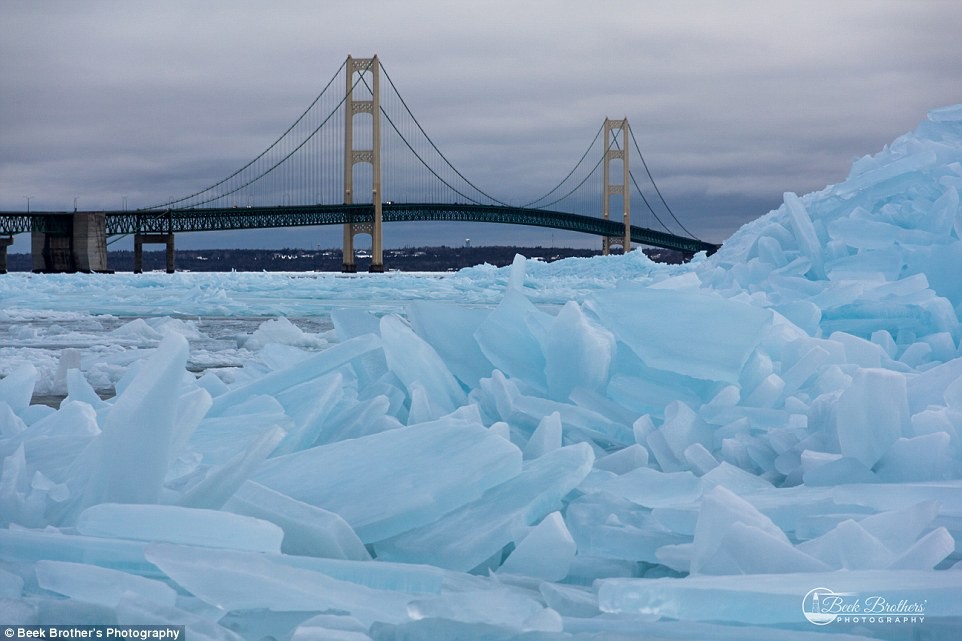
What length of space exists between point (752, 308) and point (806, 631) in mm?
801

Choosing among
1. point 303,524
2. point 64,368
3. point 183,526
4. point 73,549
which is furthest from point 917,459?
point 64,368

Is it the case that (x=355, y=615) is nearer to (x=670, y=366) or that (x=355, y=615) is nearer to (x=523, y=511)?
(x=523, y=511)

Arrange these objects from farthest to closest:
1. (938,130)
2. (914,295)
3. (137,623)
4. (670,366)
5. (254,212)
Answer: (254,212)
(938,130)
(914,295)
(670,366)
(137,623)

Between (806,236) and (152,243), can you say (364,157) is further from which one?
(806,236)

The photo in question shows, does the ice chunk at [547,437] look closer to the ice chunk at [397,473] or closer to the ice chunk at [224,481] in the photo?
the ice chunk at [397,473]

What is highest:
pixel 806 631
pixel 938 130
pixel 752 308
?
pixel 938 130

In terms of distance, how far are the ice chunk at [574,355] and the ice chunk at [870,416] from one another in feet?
1.38

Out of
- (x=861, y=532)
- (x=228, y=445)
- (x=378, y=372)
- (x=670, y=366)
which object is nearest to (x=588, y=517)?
(x=861, y=532)

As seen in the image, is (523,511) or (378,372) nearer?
(523,511)

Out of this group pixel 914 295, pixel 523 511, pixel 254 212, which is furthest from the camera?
pixel 254 212

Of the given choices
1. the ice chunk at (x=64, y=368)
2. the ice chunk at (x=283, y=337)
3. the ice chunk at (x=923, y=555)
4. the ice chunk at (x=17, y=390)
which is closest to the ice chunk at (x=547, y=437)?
the ice chunk at (x=923, y=555)

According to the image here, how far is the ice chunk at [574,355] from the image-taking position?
154cm

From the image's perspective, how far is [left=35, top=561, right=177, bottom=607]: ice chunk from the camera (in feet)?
2.92

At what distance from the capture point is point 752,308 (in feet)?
5.20
